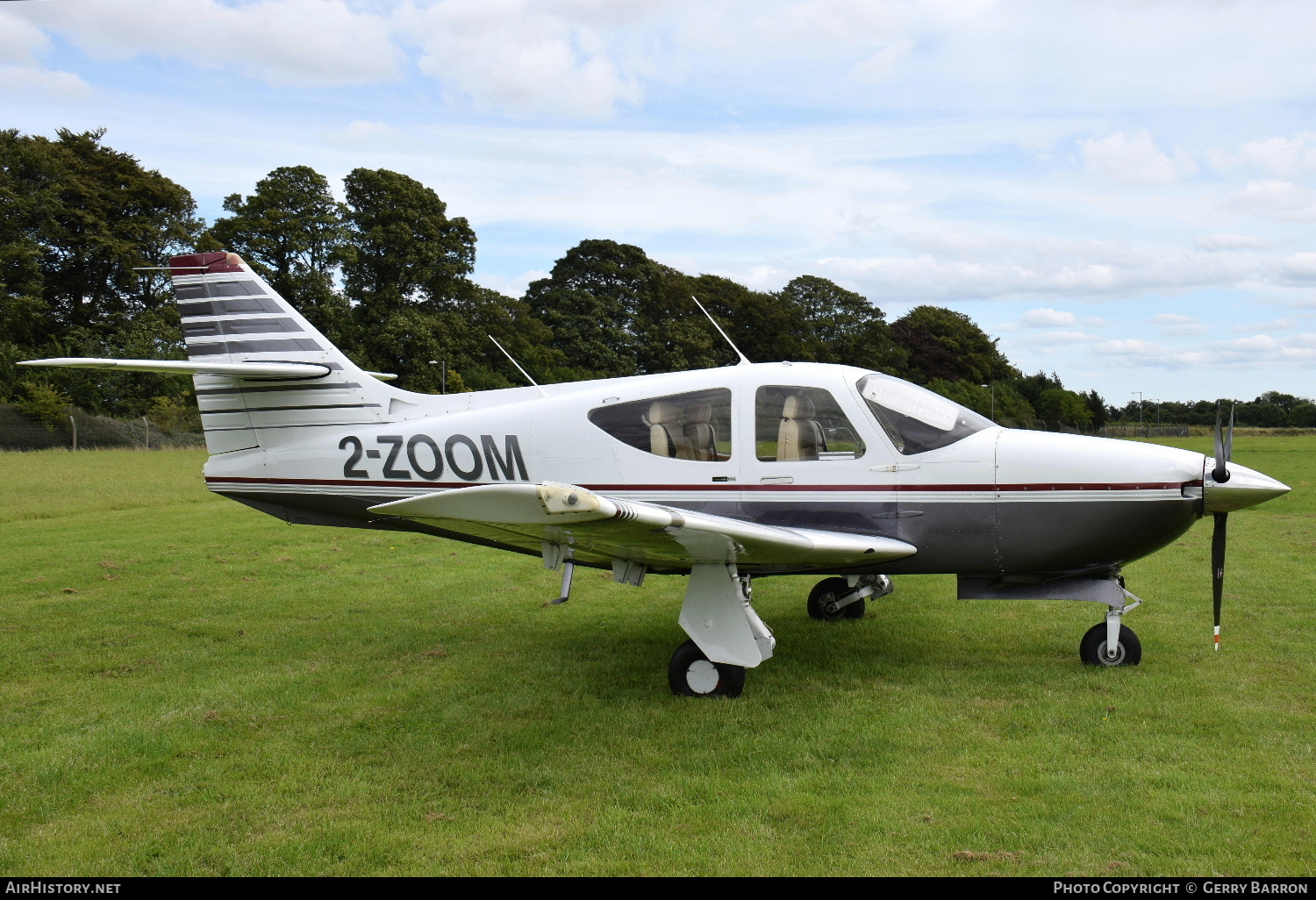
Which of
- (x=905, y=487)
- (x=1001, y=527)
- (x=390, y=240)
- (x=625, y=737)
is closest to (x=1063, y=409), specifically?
(x=390, y=240)

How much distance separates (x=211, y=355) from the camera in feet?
24.3

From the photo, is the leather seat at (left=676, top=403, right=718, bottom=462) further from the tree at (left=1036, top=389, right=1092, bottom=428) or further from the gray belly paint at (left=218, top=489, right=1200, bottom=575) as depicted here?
the tree at (left=1036, top=389, right=1092, bottom=428)

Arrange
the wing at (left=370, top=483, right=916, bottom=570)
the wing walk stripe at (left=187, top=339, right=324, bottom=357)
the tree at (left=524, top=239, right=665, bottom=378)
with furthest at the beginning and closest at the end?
the tree at (left=524, top=239, right=665, bottom=378) → the wing walk stripe at (left=187, top=339, right=324, bottom=357) → the wing at (left=370, top=483, right=916, bottom=570)

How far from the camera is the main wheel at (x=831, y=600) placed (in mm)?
7965

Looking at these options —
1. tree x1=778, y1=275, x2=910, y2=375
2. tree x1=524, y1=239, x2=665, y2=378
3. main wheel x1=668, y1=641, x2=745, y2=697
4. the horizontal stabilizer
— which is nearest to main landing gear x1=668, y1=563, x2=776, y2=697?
main wheel x1=668, y1=641, x2=745, y2=697

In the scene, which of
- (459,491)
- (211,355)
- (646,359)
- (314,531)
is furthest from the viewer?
(646,359)

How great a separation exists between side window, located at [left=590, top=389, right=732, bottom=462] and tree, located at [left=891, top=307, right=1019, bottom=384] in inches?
2544

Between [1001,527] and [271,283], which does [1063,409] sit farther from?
[1001,527]

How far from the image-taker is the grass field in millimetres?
3707

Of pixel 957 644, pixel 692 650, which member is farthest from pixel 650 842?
pixel 957 644

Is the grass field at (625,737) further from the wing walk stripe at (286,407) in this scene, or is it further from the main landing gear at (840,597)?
the wing walk stripe at (286,407)

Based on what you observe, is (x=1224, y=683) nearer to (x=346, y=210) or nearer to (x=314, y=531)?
(x=314, y=531)

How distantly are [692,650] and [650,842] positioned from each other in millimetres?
2073

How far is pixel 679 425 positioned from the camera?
6.32 meters
